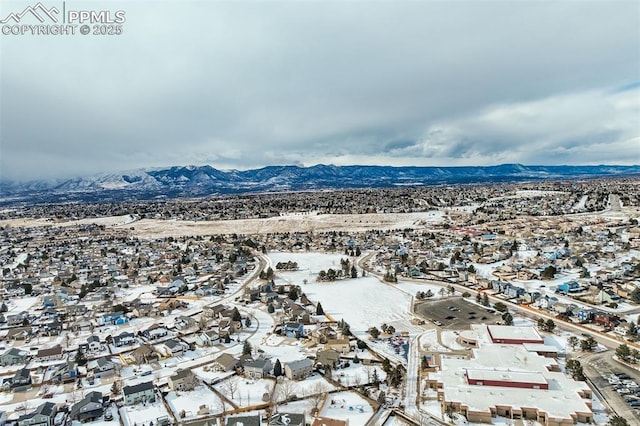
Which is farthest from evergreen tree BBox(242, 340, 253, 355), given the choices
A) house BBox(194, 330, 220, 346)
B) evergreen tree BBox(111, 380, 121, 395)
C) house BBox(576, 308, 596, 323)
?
house BBox(576, 308, 596, 323)

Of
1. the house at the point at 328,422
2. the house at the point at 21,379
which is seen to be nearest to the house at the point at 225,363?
the house at the point at 328,422

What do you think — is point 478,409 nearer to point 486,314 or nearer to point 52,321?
point 486,314

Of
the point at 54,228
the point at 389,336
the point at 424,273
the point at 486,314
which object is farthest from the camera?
the point at 54,228

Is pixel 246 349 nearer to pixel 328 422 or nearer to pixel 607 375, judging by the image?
pixel 328 422

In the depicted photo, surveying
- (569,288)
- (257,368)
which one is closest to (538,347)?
(569,288)

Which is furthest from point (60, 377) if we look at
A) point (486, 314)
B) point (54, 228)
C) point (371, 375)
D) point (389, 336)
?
point (54, 228)

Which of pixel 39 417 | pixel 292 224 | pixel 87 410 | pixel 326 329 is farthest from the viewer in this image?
pixel 292 224

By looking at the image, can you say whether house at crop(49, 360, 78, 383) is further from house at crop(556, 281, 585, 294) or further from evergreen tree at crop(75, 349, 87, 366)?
house at crop(556, 281, 585, 294)
